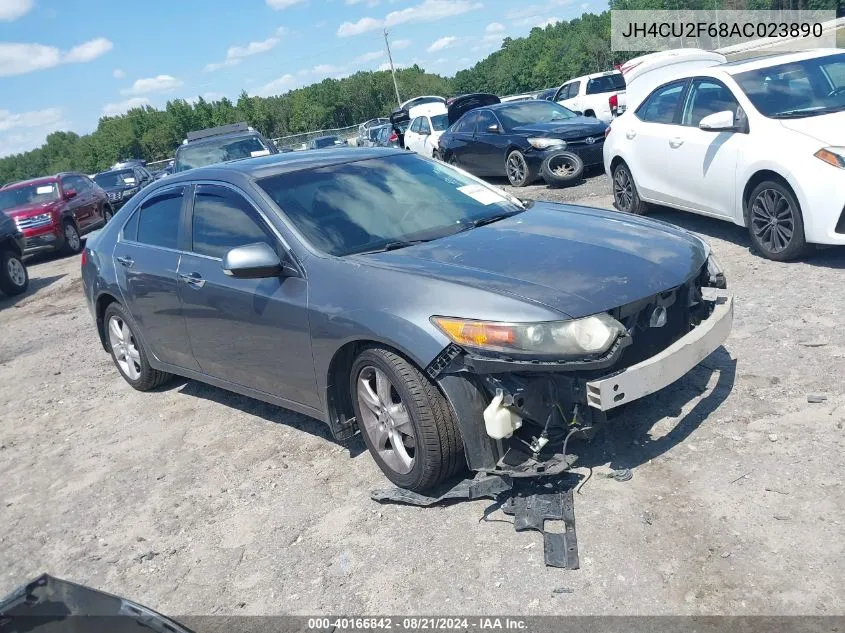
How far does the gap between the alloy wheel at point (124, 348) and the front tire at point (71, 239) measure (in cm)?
1126

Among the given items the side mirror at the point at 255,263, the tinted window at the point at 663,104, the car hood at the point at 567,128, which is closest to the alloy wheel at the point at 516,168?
the car hood at the point at 567,128

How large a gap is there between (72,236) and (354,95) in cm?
8376

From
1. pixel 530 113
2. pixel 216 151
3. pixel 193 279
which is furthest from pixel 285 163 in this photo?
pixel 216 151

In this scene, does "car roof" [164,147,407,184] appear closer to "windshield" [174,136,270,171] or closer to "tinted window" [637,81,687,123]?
"tinted window" [637,81,687,123]

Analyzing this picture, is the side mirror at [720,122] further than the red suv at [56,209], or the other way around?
the red suv at [56,209]

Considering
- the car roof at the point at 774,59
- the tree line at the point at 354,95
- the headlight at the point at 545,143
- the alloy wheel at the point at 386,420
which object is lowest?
the alloy wheel at the point at 386,420

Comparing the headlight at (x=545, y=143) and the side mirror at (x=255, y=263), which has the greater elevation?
the side mirror at (x=255, y=263)

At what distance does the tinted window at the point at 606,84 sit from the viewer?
22.2 meters

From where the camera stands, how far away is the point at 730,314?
4.07 metres

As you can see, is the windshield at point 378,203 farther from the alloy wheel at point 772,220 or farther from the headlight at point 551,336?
the alloy wheel at point 772,220

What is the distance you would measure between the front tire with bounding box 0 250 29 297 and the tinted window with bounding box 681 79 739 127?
1024 centimetres

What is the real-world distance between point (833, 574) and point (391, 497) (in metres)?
1.94

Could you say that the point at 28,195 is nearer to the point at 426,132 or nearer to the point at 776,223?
the point at 426,132

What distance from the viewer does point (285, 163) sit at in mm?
4949
